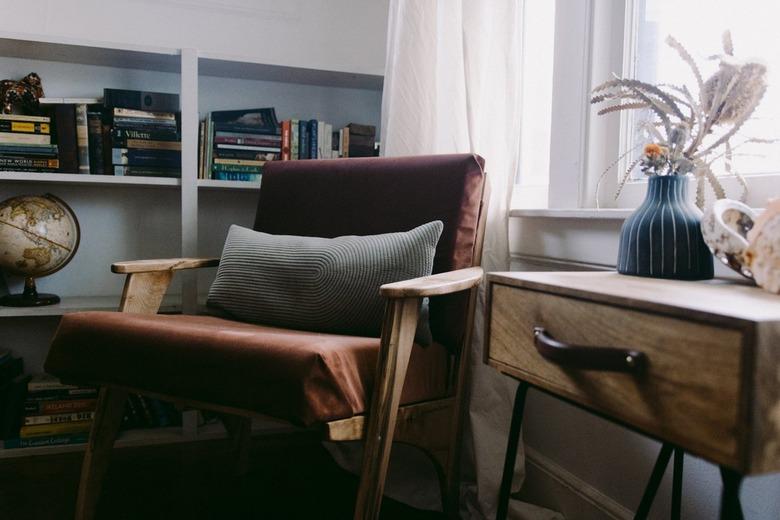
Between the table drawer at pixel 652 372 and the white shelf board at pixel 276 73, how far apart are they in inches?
57.7

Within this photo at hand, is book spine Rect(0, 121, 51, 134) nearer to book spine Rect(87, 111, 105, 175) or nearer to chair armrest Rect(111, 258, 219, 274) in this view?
book spine Rect(87, 111, 105, 175)

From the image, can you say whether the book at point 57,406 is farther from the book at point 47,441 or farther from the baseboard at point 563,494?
the baseboard at point 563,494

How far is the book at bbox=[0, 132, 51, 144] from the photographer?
1.86 m

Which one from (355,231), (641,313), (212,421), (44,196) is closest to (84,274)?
(44,196)

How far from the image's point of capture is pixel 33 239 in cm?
184

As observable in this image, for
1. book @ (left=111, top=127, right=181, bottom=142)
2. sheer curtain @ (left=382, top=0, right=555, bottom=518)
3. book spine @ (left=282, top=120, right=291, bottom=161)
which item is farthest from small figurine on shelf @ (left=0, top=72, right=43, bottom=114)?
sheer curtain @ (left=382, top=0, right=555, bottom=518)

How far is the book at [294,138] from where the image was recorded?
2.14m

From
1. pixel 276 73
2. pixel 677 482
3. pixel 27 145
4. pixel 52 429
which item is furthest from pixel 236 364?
pixel 276 73

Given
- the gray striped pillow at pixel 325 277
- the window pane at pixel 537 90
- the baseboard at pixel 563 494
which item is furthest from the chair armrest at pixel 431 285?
the window pane at pixel 537 90

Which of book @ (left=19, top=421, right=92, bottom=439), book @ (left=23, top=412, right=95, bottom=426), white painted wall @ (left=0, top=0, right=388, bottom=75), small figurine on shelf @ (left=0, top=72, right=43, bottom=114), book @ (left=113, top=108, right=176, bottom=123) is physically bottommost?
book @ (left=19, top=421, right=92, bottom=439)

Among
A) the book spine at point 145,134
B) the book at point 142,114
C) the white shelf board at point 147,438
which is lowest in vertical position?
the white shelf board at point 147,438

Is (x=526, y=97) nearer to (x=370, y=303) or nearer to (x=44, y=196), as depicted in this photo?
(x=370, y=303)

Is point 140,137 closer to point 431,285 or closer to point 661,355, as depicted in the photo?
point 431,285

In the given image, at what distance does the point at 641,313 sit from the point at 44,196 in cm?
185
